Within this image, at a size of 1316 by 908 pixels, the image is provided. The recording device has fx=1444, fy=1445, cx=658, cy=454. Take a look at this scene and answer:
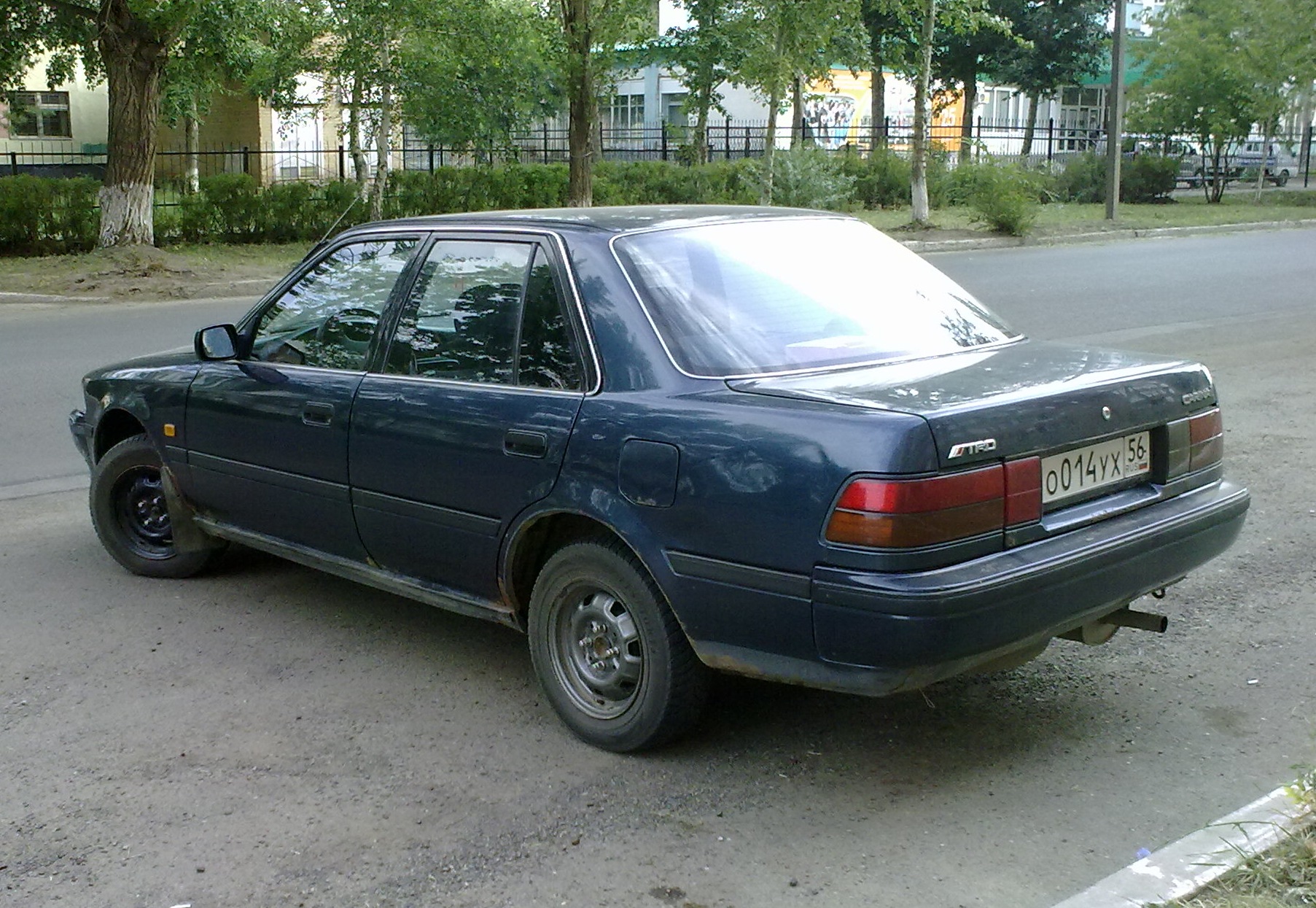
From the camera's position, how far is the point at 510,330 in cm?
455

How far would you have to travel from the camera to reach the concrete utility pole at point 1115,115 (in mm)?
26609

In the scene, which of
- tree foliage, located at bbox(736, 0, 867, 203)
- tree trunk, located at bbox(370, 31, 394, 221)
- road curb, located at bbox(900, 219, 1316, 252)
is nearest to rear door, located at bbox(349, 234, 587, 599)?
tree trunk, located at bbox(370, 31, 394, 221)

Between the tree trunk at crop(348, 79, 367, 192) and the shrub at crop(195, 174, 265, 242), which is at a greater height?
the tree trunk at crop(348, 79, 367, 192)

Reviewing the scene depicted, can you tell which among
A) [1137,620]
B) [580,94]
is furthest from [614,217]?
[580,94]

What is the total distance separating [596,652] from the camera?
14.1ft

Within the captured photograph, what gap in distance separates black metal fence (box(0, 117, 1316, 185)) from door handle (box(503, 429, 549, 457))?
20.7 m

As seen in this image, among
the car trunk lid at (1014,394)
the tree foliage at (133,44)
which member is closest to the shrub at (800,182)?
the tree foliage at (133,44)

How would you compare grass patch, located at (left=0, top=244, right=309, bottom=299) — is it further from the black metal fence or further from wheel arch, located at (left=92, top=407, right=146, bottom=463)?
wheel arch, located at (left=92, top=407, right=146, bottom=463)

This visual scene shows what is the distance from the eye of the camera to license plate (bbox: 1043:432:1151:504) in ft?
12.8

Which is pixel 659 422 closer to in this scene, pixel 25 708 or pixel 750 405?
pixel 750 405

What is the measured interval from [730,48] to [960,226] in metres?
6.61

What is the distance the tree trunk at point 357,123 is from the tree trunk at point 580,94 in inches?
132

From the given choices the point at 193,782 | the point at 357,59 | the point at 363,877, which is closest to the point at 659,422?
the point at 363,877

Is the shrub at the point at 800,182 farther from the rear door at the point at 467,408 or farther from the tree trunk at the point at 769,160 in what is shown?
the rear door at the point at 467,408
